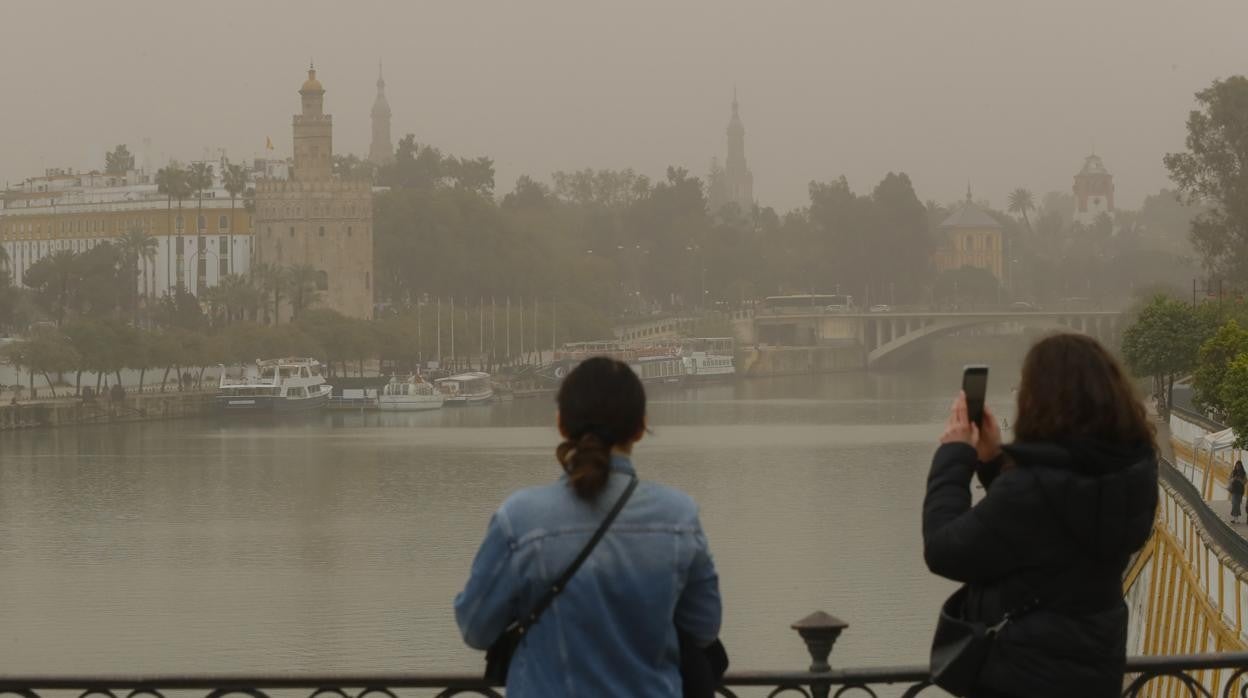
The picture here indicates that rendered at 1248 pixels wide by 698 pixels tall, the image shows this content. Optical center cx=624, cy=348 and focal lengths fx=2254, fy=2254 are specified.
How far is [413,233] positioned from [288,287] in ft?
25.3

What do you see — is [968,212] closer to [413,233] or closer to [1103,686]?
[413,233]

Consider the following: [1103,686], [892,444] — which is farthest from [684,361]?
[1103,686]

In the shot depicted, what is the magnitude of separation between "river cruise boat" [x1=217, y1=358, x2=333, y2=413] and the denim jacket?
5957 centimetres

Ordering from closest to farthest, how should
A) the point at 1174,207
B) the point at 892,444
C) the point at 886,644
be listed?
the point at 886,644 < the point at 892,444 < the point at 1174,207

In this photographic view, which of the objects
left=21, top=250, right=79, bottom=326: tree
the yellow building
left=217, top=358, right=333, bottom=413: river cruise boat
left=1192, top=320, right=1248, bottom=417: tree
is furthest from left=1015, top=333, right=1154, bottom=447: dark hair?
the yellow building

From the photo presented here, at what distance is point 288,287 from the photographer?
7931 centimetres

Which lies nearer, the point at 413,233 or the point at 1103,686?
the point at 1103,686

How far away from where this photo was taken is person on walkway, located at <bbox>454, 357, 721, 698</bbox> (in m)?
3.32

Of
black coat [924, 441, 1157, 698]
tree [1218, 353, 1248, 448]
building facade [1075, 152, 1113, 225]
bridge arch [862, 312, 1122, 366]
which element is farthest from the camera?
building facade [1075, 152, 1113, 225]

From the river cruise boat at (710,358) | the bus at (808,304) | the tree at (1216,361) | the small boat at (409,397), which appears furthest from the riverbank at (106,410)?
the bus at (808,304)

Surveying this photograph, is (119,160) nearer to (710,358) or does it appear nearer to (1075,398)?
(710,358)

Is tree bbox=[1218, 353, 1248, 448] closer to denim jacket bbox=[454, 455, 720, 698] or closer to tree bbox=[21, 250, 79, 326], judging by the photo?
denim jacket bbox=[454, 455, 720, 698]

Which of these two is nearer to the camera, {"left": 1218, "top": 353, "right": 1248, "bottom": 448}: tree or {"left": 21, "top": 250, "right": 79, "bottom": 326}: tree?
{"left": 1218, "top": 353, "right": 1248, "bottom": 448}: tree

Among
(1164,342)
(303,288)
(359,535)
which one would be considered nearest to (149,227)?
(303,288)
